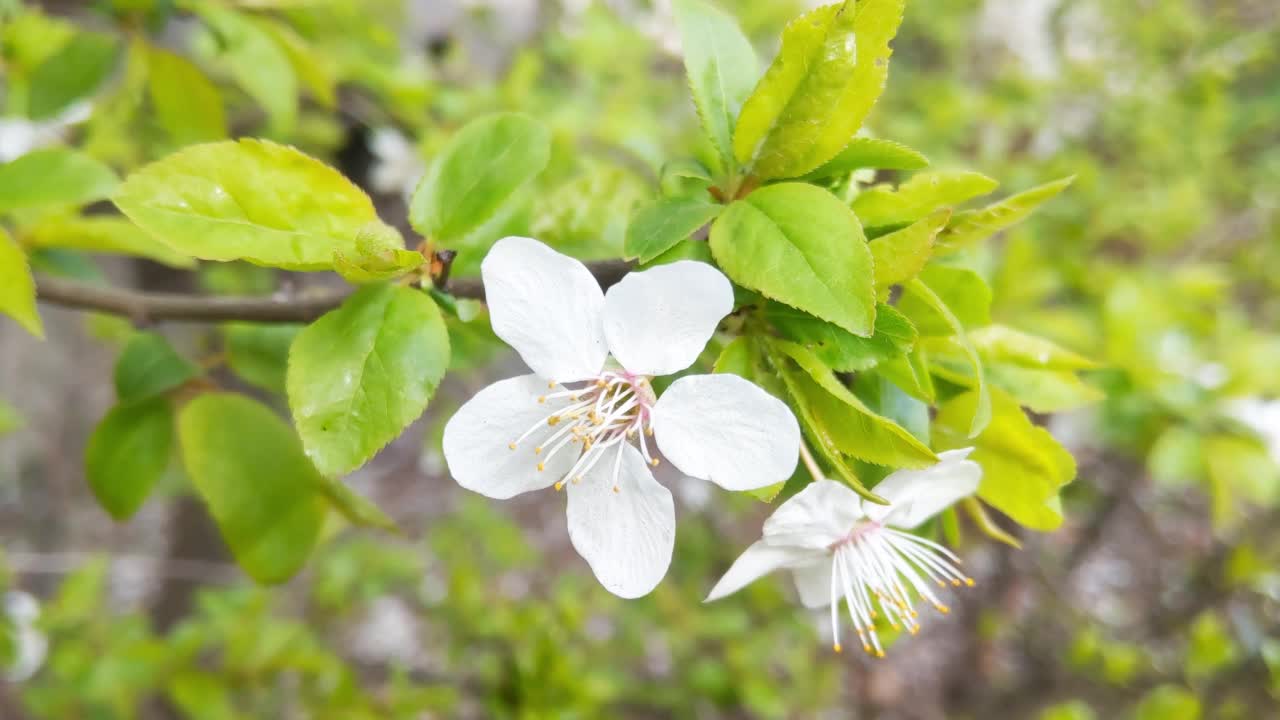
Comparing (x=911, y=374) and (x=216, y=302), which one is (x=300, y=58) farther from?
(x=911, y=374)

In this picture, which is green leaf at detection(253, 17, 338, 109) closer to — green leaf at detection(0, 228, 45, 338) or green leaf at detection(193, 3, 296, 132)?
green leaf at detection(193, 3, 296, 132)

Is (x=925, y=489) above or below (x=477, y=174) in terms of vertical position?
below

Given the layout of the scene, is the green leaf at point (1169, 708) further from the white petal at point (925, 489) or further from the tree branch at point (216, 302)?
the tree branch at point (216, 302)

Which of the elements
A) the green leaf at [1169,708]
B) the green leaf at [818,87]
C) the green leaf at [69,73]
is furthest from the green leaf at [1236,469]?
the green leaf at [69,73]

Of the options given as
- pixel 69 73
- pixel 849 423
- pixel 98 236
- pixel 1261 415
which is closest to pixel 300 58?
pixel 69 73

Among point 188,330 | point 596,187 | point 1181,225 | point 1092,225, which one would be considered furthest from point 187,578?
point 1181,225

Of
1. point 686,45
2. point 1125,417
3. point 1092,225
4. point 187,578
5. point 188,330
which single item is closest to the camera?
point 686,45

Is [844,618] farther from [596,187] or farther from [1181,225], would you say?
[596,187]
